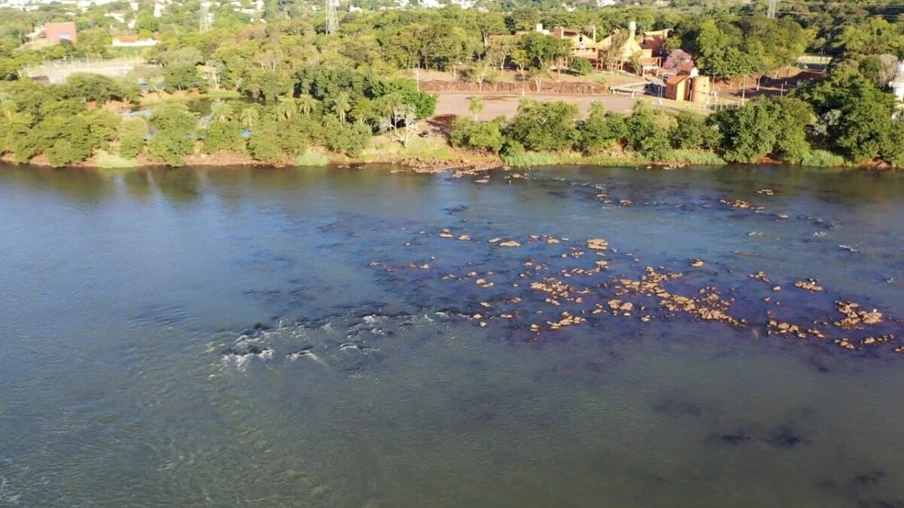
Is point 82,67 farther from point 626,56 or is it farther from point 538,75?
point 626,56

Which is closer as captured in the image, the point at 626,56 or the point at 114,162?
the point at 114,162

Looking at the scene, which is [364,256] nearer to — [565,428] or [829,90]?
[565,428]

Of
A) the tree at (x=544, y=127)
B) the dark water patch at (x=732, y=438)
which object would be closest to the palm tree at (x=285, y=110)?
the tree at (x=544, y=127)

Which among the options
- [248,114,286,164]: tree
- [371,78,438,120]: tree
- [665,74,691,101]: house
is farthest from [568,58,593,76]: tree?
[248,114,286,164]: tree

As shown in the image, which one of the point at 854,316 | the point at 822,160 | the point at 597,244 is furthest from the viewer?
the point at 822,160

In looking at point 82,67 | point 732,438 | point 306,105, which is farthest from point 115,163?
point 82,67

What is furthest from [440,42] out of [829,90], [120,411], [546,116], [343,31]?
[120,411]

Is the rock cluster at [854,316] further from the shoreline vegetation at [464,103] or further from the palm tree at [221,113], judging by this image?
the palm tree at [221,113]
